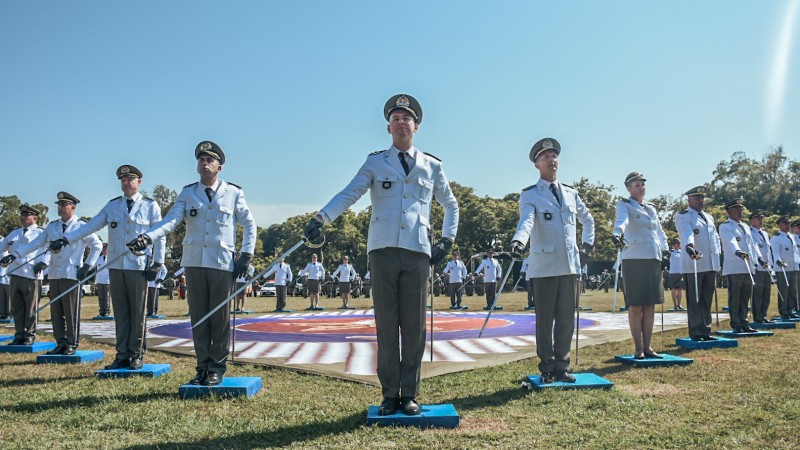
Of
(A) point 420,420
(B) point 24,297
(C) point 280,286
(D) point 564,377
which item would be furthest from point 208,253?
(C) point 280,286

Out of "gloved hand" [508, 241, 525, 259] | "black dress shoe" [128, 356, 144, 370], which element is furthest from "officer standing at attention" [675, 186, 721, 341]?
"black dress shoe" [128, 356, 144, 370]

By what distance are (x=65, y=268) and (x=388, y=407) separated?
6510 mm

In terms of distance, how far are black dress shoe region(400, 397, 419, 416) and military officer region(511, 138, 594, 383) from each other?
187 cm

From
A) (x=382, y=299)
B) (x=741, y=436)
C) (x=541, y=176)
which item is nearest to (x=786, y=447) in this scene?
(x=741, y=436)

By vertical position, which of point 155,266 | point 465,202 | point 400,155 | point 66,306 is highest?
point 465,202

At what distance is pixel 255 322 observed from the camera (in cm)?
1575

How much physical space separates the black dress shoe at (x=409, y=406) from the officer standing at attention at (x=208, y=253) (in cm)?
216

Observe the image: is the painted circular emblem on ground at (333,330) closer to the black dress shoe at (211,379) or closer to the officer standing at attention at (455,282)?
Answer: the black dress shoe at (211,379)

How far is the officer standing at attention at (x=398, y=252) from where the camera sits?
15.6ft

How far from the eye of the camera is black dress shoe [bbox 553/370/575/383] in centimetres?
598

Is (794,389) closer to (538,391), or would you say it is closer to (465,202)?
(538,391)

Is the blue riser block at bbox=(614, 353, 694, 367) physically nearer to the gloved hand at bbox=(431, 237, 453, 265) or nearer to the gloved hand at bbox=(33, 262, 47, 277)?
the gloved hand at bbox=(431, 237, 453, 265)

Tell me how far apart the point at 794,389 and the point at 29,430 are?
6.61m

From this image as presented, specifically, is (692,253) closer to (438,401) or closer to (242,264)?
(438,401)
